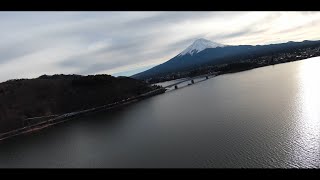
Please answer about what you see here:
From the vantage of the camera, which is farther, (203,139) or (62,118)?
(62,118)

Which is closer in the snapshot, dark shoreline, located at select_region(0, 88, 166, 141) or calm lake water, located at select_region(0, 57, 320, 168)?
calm lake water, located at select_region(0, 57, 320, 168)

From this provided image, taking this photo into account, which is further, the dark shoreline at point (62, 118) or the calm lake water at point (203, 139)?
the dark shoreline at point (62, 118)
